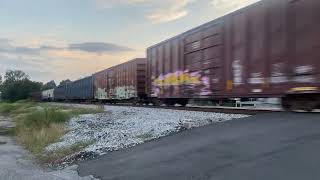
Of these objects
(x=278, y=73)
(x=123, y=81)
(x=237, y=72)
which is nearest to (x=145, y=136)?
(x=278, y=73)

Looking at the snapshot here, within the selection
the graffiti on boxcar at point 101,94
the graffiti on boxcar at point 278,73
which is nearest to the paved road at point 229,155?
the graffiti on boxcar at point 278,73

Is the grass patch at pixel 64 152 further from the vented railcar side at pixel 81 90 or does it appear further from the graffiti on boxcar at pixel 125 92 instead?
the vented railcar side at pixel 81 90

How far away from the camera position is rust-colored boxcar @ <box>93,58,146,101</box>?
3406 cm

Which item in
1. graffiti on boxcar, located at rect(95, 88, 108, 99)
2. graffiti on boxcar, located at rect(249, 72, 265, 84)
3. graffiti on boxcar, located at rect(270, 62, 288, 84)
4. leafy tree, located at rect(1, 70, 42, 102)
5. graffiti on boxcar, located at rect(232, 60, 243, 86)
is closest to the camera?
graffiti on boxcar, located at rect(270, 62, 288, 84)

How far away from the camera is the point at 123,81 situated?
37.4 metres

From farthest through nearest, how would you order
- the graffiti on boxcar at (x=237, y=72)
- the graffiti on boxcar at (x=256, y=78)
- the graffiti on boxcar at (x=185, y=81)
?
the graffiti on boxcar at (x=185, y=81) < the graffiti on boxcar at (x=237, y=72) < the graffiti on boxcar at (x=256, y=78)

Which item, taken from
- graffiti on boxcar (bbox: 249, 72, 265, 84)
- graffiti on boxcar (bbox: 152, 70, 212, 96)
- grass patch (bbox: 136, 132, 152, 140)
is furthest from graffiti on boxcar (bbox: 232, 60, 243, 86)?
grass patch (bbox: 136, 132, 152, 140)

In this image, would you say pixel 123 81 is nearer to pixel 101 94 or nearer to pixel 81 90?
pixel 101 94

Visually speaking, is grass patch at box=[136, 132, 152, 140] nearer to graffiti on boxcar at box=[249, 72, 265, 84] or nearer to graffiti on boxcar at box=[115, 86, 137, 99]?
graffiti on boxcar at box=[249, 72, 265, 84]

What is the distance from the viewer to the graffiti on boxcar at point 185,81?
67.0 feet

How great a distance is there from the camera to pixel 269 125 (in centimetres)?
951

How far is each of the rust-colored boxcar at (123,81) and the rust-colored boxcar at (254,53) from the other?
10.1m

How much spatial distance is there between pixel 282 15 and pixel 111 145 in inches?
277

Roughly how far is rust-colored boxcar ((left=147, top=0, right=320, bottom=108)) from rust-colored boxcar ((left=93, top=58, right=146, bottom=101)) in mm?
10102
